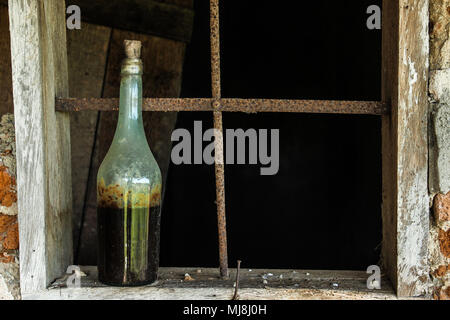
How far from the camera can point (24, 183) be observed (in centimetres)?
98

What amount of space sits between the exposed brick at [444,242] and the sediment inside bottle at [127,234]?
0.56m

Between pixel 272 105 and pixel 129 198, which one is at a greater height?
pixel 272 105

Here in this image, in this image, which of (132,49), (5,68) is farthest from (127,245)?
(5,68)

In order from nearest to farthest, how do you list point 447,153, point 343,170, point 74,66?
point 447,153 < point 74,66 < point 343,170

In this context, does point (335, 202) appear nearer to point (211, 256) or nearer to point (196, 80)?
point (211, 256)

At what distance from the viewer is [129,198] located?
0.95 meters

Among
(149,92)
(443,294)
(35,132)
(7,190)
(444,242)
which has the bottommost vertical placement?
(443,294)

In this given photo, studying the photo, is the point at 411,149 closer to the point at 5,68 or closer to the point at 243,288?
the point at 243,288

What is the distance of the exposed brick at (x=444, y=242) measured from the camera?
0.95 metres

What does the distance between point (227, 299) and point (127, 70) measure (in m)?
0.49

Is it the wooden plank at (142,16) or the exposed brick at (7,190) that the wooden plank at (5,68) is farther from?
the wooden plank at (142,16)

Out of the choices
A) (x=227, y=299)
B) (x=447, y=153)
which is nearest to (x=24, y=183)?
(x=227, y=299)

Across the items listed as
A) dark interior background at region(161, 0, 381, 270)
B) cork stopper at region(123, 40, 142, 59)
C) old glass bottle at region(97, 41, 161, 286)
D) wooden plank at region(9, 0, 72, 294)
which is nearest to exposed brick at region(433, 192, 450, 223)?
old glass bottle at region(97, 41, 161, 286)

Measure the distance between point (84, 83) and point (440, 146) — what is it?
1.14m
